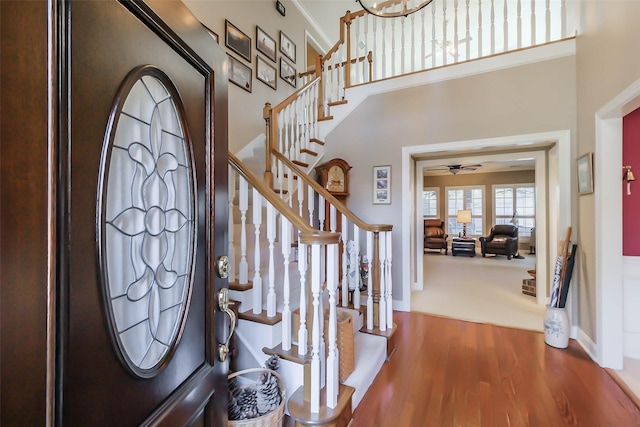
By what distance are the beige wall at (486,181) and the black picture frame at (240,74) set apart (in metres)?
7.21

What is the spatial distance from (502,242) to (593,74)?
18.5 ft

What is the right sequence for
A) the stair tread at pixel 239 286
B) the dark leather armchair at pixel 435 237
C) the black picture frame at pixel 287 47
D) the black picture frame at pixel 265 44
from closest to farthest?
the stair tread at pixel 239 286 → the black picture frame at pixel 265 44 → the black picture frame at pixel 287 47 → the dark leather armchair at pixel 435 237

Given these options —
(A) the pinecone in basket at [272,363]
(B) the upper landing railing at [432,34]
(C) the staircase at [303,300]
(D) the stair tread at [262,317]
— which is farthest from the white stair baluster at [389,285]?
(B) the upper landing railing at [432,34]

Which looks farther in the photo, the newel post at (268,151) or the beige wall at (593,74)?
the newel post at (268,151)

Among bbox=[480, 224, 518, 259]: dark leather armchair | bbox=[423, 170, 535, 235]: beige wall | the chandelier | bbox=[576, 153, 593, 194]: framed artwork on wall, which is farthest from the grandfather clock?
bbox=[423, 170, 535, 235]: beige wall

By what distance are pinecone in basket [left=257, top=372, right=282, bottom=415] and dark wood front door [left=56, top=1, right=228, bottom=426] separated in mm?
450

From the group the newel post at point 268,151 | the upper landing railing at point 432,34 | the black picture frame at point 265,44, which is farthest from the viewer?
the black picture frame at point 265,44

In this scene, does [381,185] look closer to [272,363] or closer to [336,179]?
[336,179]

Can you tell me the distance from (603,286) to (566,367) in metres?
0.69

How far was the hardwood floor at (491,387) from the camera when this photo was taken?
1664 millimetres

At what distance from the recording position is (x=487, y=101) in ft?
10.4

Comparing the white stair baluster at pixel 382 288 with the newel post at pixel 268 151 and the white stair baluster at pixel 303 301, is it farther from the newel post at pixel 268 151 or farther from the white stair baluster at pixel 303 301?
the newel post at pixel 268 151

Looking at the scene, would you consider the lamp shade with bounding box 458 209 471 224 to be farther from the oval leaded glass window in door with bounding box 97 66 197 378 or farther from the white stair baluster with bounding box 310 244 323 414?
the oval leaded glass window in door with bounding box 97 66 197 378

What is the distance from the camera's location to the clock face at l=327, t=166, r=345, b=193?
3686 millimetres
